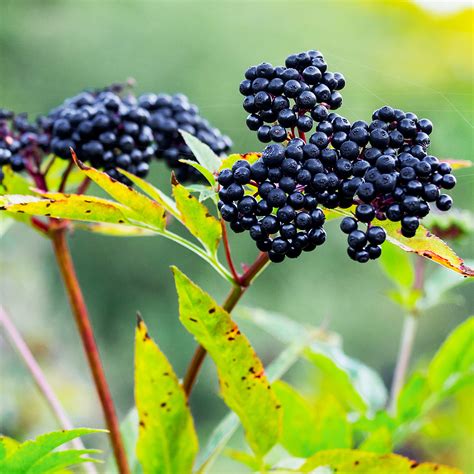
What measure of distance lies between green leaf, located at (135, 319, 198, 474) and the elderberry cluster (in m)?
0.14

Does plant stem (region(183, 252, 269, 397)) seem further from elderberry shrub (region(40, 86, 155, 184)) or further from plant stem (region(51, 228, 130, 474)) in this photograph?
elderberry shrub (region(40, 86, 155, 184))

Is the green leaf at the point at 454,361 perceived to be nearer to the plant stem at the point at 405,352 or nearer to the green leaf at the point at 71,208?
the plant stem at the point at 405,352

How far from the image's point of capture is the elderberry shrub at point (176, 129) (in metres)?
0.82

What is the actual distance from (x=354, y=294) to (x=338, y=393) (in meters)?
3.32

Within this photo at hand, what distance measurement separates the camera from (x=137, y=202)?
1.92 ft

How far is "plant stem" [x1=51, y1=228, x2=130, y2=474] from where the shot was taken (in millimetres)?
679

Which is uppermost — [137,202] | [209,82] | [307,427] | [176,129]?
[209,82]

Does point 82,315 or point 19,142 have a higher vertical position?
point 19,142

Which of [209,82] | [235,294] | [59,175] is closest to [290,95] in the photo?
[235,294]

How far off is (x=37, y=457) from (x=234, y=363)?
6.6 inches

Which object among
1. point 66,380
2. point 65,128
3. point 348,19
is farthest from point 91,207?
point 348,19

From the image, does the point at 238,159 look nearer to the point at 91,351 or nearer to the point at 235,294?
the point at 235,294

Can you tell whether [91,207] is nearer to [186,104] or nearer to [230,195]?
[230,195]

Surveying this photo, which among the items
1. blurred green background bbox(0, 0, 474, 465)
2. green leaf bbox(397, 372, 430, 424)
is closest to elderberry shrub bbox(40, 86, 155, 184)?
green leaf bbox(397, 372, 430, 424)
